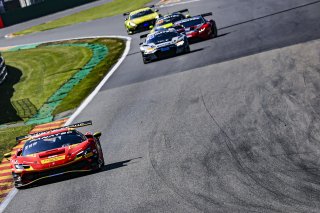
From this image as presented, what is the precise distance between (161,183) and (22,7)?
61520 mm

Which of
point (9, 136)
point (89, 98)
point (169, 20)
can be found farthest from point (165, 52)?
point (9, 136)

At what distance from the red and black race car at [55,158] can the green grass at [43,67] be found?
39.6 ft

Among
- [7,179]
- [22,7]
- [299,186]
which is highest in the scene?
[299,186]

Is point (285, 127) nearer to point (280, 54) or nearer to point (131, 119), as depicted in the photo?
point (131, 119)

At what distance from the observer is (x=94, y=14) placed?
223ft

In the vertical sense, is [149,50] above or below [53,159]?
below

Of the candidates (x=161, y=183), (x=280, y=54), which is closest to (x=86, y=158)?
(x=161, y=183)

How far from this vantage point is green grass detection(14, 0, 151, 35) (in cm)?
6542

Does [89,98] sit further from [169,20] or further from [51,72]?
[169,20]

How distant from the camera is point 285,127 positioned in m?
18.6

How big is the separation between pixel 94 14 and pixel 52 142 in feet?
167

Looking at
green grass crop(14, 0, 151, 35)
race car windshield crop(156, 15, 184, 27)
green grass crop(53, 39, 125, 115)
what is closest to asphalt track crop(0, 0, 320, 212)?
green grass crop(53, 39, 125, 115)

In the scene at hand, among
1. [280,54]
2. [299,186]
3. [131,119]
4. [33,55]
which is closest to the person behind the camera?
[299,186]

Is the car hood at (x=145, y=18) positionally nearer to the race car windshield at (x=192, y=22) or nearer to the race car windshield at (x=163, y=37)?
the race car windshield at (x=192, y=22)
